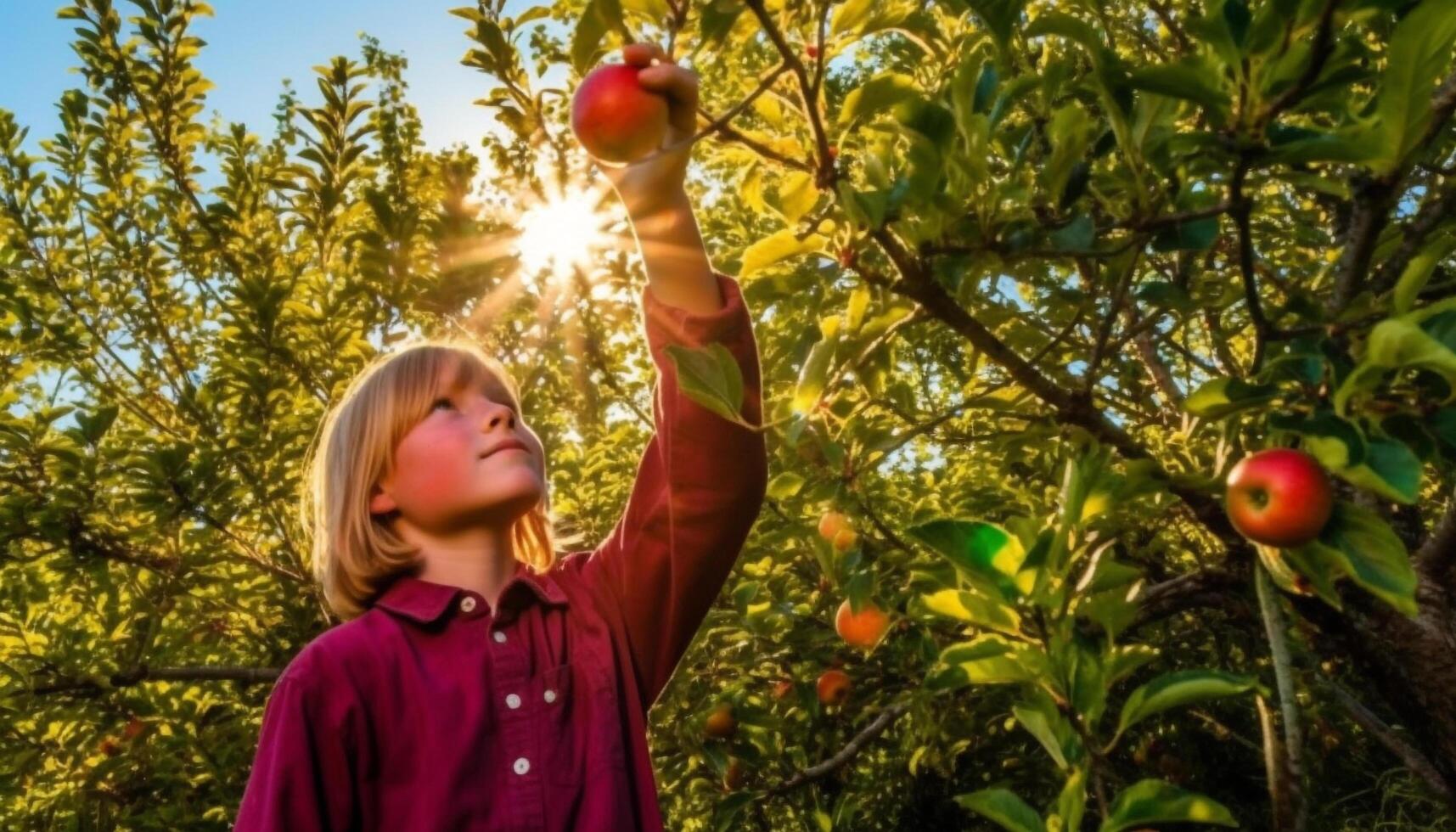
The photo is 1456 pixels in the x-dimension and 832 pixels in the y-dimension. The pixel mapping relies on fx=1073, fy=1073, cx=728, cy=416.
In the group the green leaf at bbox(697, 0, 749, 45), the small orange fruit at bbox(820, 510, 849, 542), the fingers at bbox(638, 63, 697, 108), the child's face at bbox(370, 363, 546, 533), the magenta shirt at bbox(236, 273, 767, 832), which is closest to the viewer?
the green leaf at bbox(697, 0, 749, 45)

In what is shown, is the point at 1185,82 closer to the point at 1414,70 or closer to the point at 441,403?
the point at 1414,70

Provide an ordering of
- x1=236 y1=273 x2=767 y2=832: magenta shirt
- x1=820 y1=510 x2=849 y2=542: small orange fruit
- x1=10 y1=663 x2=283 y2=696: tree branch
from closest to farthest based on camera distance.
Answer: x1=236 y1=273 x2=767 y2=832: magenta shirt → x1=820 y1=510 x2=849 y2=542: small orange fruit → x1=10 y1=663 x2=283 y2=696: tree branch

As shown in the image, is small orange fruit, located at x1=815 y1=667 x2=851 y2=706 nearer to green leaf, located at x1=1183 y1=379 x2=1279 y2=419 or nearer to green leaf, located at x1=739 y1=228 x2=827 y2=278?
green leaf, located at x1=739 y1=228 x2=827 y2=278

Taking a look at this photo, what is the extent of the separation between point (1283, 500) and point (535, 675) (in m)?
0.90

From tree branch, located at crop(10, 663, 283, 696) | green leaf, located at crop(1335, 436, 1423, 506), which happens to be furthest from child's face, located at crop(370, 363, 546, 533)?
tree branch, located at crop(10, 663, 283, 696)

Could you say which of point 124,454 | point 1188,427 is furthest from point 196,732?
point 1188,427

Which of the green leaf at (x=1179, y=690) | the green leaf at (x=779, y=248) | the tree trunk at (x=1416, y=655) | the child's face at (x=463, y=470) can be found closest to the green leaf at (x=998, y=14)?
the green leaf at (x=779, y=248)

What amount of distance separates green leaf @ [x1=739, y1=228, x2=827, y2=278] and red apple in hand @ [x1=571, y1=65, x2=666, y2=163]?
20 cm

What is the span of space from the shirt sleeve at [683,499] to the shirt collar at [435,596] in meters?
0.12

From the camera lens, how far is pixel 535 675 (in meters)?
1.39

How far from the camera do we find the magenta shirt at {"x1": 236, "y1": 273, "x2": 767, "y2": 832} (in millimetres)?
1250

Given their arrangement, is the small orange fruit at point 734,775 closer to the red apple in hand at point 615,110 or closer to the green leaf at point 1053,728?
the green leaf at point 1053,728

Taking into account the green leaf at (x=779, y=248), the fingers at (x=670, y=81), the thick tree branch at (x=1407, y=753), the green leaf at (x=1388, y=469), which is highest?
the fingers at (x=670, y=81)

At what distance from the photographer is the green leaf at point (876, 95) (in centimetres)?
126
